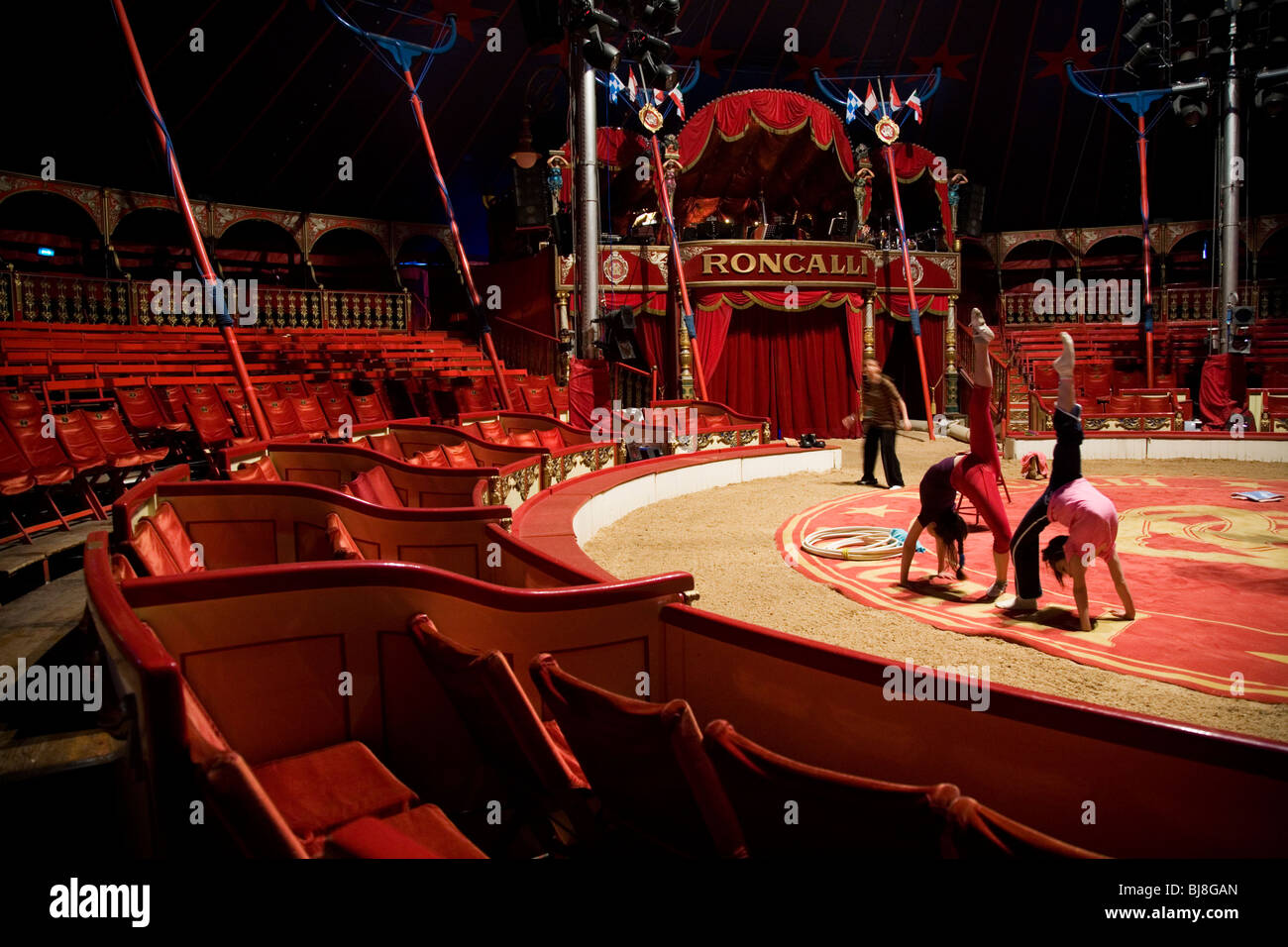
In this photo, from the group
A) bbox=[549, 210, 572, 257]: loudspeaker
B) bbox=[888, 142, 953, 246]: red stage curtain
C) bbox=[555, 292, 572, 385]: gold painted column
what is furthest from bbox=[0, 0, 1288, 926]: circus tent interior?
bbox=[888, 142, 953, 246]: red stage curtain

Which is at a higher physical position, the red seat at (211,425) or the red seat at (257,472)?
the red seat at (211,425)

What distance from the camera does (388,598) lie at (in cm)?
231

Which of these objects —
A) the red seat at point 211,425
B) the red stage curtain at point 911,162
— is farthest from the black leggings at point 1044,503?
the red stage curtain at point 911,162

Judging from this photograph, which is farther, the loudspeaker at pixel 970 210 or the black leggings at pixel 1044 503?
the loudspeaker at pixel 970 210

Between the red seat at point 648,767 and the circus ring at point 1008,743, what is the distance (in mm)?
386

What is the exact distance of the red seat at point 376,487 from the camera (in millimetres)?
4780

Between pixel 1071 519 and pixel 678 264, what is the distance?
1160 cm

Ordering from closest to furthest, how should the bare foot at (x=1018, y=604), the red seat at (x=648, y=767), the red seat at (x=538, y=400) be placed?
1. the red seat at (x=648, y=767)
2. the bare foot at (x=1018, y=604)
3. the red seat at (x=538, y=400)

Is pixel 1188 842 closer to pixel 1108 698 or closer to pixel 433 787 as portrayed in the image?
pixel 433 787

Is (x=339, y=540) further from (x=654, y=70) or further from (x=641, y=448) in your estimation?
(x=654, y=70)

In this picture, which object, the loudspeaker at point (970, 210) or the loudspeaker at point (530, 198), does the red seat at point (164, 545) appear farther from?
the loudspeaker at point (970, 210)

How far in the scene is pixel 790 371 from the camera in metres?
15.6

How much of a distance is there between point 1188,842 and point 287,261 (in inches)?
831

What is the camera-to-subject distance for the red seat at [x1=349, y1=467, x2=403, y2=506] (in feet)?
15.7
